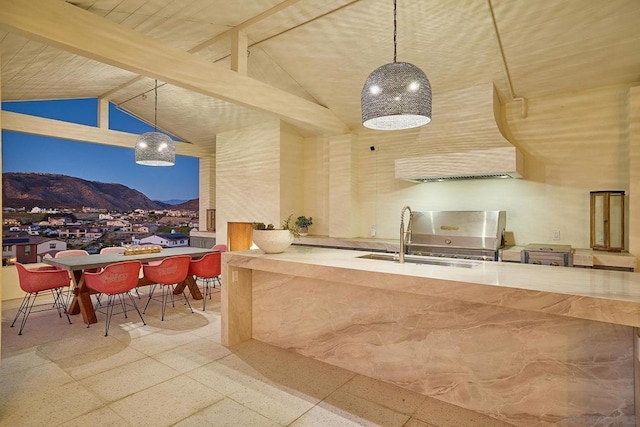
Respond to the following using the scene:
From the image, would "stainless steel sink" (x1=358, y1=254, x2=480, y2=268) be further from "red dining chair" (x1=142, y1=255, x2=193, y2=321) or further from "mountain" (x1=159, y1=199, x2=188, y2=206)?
"mountain" (x1=159, y1=199, x2=188, y2=206)

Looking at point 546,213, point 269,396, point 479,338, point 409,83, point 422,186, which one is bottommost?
point 269,396

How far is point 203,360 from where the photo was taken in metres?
2.94

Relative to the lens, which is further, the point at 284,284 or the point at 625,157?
the point at 625,157

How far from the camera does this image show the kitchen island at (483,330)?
182 cm

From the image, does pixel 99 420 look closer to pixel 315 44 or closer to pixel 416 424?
pixel 416 424

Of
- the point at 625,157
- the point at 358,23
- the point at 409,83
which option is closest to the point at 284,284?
the point at 409,83

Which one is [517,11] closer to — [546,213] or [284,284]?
[546,213]

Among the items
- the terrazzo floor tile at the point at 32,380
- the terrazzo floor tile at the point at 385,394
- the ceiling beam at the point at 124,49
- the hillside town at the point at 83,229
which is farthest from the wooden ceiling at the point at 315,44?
the terrazzo floor tile at the point at 385,394

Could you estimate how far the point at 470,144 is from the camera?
4.08 m

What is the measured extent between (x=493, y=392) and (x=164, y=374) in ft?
7.70

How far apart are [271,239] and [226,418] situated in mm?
1399

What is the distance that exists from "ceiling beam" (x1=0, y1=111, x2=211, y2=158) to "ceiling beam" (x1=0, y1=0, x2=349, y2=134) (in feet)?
10.2

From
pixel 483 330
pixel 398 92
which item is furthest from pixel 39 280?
pixel 483 330

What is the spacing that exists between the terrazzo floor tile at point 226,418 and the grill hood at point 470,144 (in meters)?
3.26
